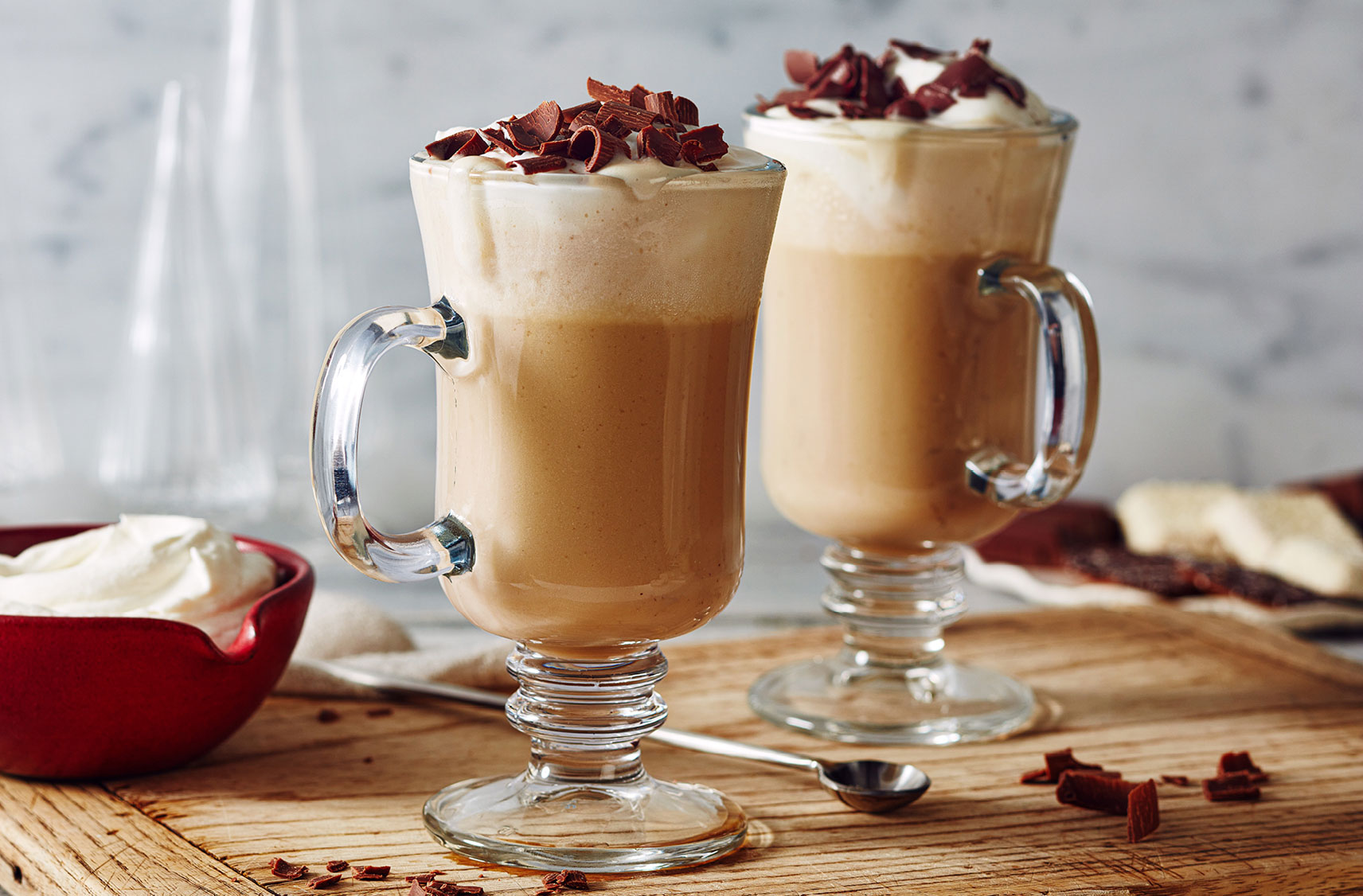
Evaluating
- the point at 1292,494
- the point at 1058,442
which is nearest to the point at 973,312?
the point at 1058,442

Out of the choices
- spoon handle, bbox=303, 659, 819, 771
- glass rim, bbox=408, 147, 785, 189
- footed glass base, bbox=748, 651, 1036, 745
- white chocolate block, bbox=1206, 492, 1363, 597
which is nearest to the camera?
glass rim, bbox=408, 147, 785, 189

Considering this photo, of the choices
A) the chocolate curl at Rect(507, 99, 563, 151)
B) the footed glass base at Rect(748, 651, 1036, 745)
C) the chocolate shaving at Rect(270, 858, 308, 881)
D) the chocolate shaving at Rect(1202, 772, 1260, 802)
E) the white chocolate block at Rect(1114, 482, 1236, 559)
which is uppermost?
the chocolate curl at Rect(507, 99, 563, 151)

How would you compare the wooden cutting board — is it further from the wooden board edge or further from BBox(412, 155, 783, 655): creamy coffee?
BBox(412, 155, 783, 655): creamy coffee

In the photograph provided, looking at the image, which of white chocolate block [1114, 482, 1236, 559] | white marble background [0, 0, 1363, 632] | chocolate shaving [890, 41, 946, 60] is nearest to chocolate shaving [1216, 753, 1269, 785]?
chocolate shaving [890, 41, 946, 60]

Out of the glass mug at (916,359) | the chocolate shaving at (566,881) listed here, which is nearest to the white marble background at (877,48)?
the glass mug at (916,359)

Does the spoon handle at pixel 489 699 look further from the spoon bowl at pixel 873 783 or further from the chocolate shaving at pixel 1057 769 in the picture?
the chocolate shaving at pixel 1057 769
